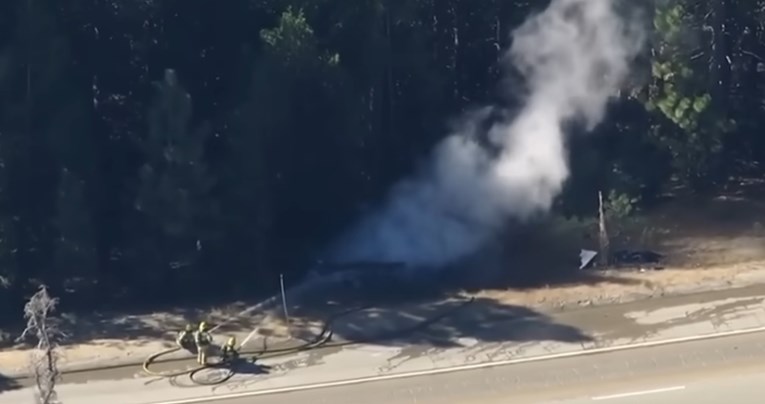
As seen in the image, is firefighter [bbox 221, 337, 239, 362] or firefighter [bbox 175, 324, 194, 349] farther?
firefighter [bbox 175, 324, 194, 349]

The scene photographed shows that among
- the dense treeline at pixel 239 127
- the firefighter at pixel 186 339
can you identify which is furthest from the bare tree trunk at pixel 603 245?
the firefighter at pixel 186 339

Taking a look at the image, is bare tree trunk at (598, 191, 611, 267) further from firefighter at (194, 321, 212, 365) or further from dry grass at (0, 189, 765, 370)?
firefighter at (194, 321, 212, 365)

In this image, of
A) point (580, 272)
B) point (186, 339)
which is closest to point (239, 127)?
point (186, 339)

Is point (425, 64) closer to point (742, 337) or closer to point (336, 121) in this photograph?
point (336, 121)

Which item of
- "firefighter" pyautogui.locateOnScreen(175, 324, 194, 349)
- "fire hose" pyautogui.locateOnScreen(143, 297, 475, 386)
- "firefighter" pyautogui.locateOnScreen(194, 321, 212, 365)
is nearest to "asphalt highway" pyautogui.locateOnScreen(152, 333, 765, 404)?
"fire hose" pyautogui.locateOnScreen(143, 297, 475, 386)

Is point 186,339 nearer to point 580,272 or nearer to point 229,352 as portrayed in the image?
point 229,352

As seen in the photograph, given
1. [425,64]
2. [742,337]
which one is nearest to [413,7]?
[425,64]

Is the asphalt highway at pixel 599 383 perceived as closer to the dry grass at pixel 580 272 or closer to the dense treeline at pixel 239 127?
the dry grass at pixel 580 272
